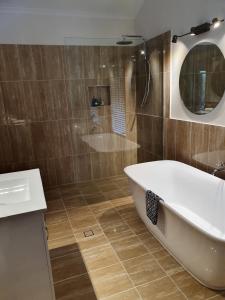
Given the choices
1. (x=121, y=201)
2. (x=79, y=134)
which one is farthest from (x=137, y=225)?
(x=79, y=134)

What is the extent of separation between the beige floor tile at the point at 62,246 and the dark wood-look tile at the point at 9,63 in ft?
7.83

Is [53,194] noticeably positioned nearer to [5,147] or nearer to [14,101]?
[5,147]

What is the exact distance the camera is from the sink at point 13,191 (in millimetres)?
1693

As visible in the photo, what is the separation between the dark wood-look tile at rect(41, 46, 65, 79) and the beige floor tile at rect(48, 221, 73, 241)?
219 cm

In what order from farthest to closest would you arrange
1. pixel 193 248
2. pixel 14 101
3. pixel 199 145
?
pixel 14 101 → pixel 199 145 → pixel 193 248

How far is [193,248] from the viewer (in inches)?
72.9

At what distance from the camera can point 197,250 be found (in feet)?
5.94

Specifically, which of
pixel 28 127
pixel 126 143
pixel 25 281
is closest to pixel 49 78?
pixel 28 127

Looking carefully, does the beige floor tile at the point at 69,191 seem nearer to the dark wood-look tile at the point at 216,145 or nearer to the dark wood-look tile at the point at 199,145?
the dark wood-look tile at the point at 199,145

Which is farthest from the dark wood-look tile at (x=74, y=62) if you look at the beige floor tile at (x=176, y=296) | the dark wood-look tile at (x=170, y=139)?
the beige floor tile at (x=176, y=296)

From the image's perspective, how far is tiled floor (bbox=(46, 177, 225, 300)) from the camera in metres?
1.91

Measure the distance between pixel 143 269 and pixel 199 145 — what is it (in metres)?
1.56

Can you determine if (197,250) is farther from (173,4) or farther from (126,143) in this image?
(173,4)

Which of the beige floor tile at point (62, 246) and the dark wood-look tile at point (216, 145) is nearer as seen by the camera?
the beige floor tile at point (62, 246)
